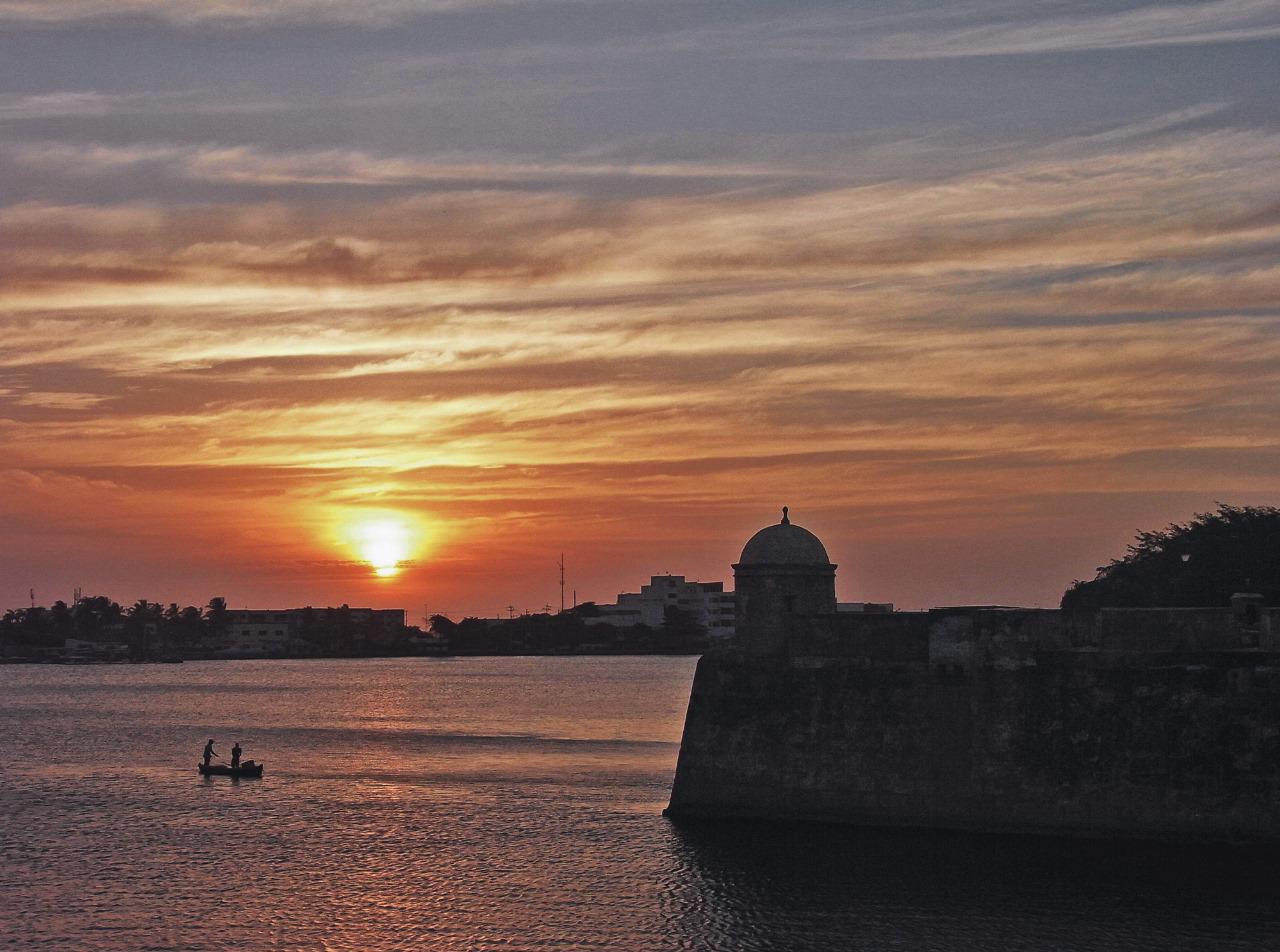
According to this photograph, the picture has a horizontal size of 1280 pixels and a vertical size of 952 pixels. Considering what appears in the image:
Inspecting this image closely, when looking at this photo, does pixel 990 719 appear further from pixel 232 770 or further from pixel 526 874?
pixel 232 770

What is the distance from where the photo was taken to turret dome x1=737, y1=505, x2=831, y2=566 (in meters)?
40.1

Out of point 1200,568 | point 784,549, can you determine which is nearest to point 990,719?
point 784,549

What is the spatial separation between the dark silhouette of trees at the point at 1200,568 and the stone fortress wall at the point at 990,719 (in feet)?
19.8

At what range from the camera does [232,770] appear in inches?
2122

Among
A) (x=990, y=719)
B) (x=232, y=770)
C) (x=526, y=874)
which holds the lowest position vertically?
(x=526, y=874)

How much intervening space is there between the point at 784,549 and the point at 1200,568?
864 inches

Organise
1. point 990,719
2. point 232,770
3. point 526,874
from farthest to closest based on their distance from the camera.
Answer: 1. point 232,770
2. point 990,719
3. point 526,874

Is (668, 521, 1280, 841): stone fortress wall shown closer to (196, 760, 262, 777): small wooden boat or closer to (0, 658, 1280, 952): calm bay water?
(0, 658, 1280, 952): calm bay water

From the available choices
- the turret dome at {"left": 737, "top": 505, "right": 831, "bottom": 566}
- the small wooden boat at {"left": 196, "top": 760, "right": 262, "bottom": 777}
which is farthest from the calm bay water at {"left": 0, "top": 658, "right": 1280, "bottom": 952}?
the turret dome at {"left": 737, "top": 505, "right": 831, "bottom": 566}

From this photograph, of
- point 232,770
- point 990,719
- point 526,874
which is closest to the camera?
point 526,874

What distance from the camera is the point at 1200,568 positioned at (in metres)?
54.9

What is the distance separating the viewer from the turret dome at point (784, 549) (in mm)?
40094

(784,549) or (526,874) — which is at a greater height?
(784,549)

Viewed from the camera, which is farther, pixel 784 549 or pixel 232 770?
pixel 232 770
